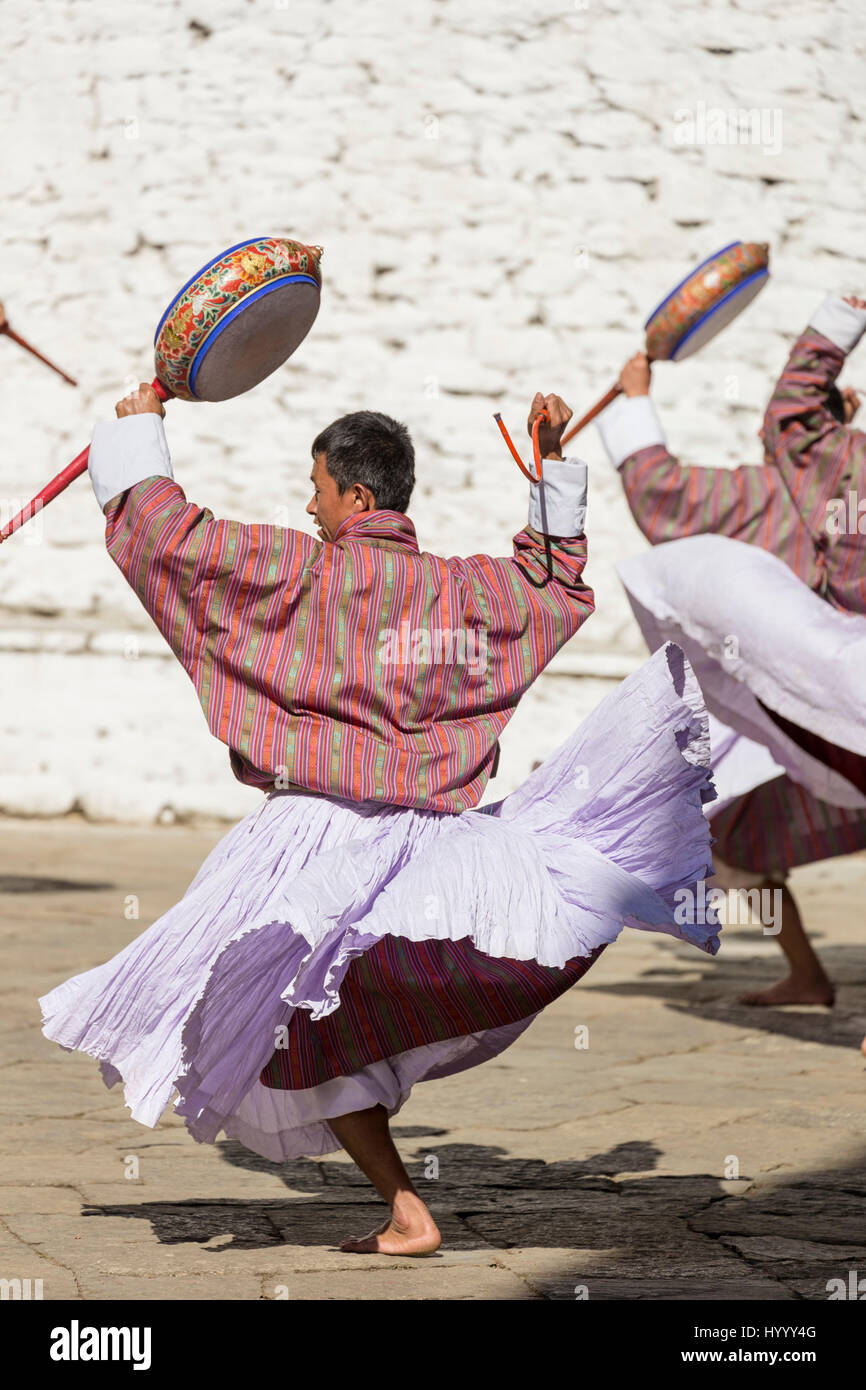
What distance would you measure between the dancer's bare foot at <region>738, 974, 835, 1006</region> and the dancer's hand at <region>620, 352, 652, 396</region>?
1.77 meters

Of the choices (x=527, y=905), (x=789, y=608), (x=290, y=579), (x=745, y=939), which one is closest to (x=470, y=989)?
(x=527, y=905)

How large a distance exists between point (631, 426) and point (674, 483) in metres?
0.18

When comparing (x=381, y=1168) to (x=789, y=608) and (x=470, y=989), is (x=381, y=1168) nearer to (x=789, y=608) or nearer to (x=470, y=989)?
(x=470, y=989)

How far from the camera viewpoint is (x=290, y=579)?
2787 millimetres

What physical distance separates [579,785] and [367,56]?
6898mm

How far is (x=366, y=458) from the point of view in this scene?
116 inches

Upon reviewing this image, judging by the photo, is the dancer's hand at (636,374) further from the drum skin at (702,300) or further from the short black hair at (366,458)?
the short black hair at (366,458)

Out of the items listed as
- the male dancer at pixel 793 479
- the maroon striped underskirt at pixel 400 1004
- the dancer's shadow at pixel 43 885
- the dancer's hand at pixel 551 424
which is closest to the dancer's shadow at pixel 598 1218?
the maroon striped underskirt at pixel 400 1004

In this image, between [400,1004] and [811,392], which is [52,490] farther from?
[811,392]

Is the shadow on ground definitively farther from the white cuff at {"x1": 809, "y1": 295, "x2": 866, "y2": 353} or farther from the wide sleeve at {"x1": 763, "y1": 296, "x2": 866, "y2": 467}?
the white cuff at {"x1": 809, "y1": 295, "x2": 866, "y2": 353}

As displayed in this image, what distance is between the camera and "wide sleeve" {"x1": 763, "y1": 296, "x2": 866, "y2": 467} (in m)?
4.63

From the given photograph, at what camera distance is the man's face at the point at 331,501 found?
295 cm

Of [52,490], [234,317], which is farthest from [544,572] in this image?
[52,490]

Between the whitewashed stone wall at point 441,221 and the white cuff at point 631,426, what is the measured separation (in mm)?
4139
